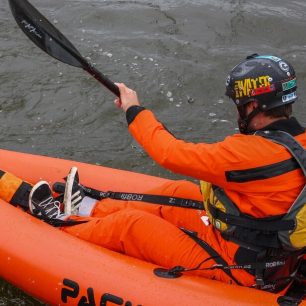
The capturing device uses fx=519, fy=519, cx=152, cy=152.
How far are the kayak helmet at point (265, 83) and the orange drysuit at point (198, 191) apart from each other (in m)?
0.11

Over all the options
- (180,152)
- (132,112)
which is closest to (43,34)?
(132,112)

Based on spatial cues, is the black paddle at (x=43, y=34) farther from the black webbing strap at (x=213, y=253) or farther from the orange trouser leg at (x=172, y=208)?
the black webbing strap at (x=213, y=253)

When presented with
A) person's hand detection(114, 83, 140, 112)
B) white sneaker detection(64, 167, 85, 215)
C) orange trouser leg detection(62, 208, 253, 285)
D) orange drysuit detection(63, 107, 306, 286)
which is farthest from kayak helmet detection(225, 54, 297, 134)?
white sneaker detection(64, 167, 85, 215)

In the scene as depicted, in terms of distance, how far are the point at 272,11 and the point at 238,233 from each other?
604 cm

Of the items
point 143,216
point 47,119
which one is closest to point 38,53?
point 47,119

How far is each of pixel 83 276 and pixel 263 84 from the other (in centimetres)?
136

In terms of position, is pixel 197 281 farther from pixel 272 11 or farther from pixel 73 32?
pixel 272 11

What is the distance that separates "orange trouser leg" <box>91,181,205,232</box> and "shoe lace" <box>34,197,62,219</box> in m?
0.24

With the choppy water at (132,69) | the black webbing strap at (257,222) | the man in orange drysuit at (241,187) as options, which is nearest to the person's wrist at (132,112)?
the man in orange drysuit at (241,187)

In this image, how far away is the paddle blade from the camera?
3154mm

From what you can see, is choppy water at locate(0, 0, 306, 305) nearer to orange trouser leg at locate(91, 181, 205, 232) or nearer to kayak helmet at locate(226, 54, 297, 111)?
orange trouser leg at locate(91, 181, 205, 232)

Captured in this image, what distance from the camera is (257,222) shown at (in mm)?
2484

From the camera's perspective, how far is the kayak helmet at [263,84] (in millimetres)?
2404

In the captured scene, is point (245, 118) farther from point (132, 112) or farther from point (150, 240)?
point (150, 240)
